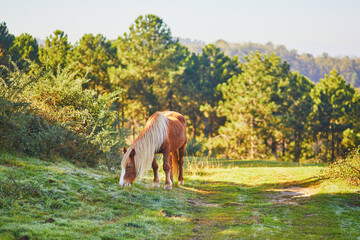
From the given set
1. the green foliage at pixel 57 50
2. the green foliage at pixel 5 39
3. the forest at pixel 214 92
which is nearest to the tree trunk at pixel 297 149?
the forest at pixel 214 92

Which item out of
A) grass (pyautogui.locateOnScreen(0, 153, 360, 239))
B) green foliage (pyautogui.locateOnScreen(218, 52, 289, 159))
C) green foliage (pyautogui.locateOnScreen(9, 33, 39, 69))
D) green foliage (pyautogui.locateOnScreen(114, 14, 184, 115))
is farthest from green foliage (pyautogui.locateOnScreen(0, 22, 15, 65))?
green foliage (pyautogui.locateOnScreen(218, 52, 289, 159))

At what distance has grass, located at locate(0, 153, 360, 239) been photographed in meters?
5.02

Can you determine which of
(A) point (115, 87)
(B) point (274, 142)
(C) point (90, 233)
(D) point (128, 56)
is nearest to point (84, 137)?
(C) point (90, 233)

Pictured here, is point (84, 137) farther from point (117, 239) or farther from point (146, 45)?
point (146, 45)

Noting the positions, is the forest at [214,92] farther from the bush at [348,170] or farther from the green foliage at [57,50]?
the bush at [348,170]

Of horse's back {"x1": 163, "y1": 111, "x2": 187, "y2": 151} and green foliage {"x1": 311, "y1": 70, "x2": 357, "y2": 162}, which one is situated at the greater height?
green foliage {"x1": 311, "y1": 70, "x2": 357, "y2": 162}

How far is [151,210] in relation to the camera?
259 inches

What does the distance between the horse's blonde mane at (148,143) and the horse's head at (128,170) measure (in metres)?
0.02

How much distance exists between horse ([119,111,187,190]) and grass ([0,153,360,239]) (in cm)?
40

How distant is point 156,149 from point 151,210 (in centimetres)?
236

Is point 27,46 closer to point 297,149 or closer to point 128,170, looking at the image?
point 128,170

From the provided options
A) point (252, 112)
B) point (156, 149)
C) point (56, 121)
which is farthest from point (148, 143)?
point (252, 112)

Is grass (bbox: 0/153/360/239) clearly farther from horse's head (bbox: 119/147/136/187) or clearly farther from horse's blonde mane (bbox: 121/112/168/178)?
horse's blonde mane (bbox: 121/112/168/178)

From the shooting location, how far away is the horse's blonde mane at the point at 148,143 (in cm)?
788
